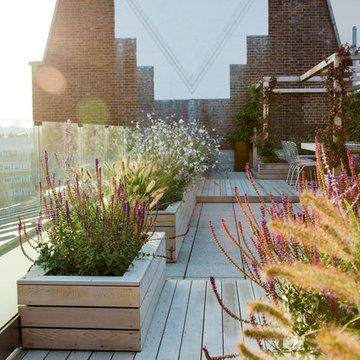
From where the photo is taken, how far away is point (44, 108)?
42.7 feet

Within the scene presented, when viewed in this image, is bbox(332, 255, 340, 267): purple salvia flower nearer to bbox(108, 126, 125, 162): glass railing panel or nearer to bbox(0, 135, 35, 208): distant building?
bbox(0, 135, 35, 208): distant building

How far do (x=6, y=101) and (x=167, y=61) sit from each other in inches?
158

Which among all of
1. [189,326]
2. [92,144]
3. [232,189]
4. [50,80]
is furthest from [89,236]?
[50,80]

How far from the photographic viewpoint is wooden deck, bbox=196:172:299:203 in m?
7.98

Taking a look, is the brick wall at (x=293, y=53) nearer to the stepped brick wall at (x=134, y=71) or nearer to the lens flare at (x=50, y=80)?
the stepped brick wall at (x=134, y=71)

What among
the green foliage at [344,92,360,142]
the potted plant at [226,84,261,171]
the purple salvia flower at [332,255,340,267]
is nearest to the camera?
the purple salvia flower at [332,255,340,267]

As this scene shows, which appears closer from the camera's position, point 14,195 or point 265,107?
point 14,195

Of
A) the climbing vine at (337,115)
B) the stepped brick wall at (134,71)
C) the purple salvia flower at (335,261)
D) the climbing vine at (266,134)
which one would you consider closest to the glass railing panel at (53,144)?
the purple salvia flower at (335,261)

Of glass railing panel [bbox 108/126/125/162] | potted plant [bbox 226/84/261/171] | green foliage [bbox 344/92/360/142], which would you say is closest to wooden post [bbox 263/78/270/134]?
potted plant [bbox 226/84/261/171]

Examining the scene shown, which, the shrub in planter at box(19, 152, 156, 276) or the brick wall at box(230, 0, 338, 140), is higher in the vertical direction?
the brick wall at box(230, 0, 338, 140)

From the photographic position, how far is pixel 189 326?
8.71 ft

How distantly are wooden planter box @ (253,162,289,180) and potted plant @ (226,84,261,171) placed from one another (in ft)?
5.25

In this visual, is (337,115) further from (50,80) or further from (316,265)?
(316,265)

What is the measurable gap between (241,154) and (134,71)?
3427 millimetres
